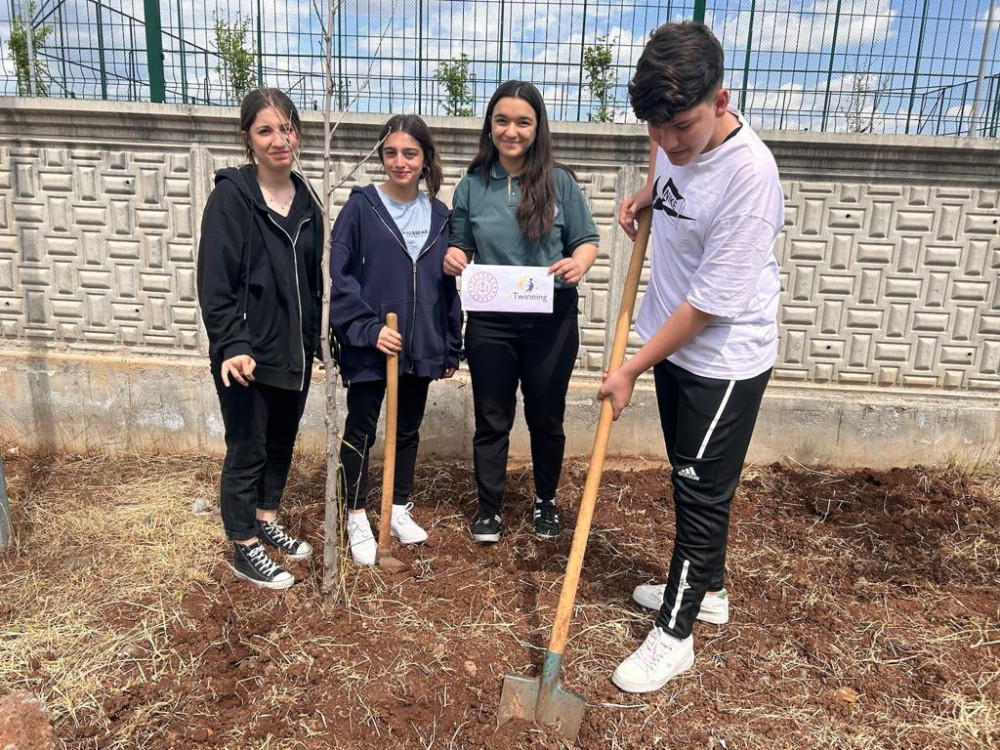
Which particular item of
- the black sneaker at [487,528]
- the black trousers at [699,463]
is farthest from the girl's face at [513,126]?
the black sneaker at [487,528]

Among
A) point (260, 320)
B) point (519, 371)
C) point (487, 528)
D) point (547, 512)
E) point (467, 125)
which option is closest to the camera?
point (260, 320)

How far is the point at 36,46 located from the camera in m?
4.92

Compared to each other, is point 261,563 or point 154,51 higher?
point 154,51

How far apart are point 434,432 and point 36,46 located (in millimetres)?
4085

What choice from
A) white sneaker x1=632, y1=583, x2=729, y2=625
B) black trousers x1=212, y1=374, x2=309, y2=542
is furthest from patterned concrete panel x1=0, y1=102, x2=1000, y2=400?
white sneaker x1=632, y1=583, x2=729, y2=625

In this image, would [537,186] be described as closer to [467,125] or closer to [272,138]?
[272,138]

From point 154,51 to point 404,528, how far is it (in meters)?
3.31

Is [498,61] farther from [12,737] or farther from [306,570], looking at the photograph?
[12,737]

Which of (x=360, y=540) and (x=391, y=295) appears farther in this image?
(x=360, y=540)

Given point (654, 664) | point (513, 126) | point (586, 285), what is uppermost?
point (513, 126)

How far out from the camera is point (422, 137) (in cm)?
270

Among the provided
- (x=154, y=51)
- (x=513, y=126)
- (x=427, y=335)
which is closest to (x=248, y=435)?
(x=427, y=335)

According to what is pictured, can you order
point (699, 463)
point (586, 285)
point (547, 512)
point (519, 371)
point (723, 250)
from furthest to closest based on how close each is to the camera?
point (586, 285) → point (547, 512) → point (519, 371) → point (699, 463) → point (723, 250)

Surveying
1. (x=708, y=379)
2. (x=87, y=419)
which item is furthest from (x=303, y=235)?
(x=87, y=419)
